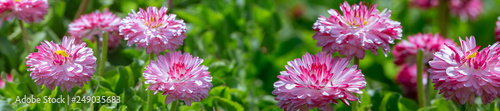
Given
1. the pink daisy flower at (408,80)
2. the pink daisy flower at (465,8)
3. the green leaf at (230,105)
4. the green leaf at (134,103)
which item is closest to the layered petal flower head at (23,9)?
the green leaf at (134,103)

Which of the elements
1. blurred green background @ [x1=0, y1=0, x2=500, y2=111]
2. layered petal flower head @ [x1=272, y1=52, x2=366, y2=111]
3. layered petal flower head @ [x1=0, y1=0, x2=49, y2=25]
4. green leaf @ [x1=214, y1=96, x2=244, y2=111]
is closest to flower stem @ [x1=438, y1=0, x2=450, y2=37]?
blurred green background @ [x1=0, y1=0, x2=500, y2=111]

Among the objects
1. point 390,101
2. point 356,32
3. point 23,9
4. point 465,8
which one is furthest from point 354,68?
point 465,8

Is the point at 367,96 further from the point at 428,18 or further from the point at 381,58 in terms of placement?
the point at 428,18

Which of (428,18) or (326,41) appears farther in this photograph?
(428,18)

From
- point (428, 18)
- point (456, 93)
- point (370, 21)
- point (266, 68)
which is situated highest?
point (428, 18)

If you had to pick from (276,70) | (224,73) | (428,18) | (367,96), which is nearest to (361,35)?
(367,96)

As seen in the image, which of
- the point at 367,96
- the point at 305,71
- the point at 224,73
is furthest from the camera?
the point at 224,73

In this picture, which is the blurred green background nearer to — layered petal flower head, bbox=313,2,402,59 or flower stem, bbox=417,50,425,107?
flower stem, bbox=417,50,425,107
